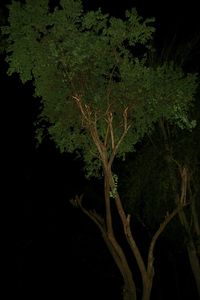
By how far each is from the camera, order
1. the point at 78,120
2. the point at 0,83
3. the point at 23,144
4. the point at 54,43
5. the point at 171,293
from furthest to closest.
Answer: the point at 171,293 < the point at 23,144 < the point at 0,83 < the point at 78,120 < the point at 54,43

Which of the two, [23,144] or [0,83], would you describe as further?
[23,144]

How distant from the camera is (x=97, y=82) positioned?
9898 millimetres

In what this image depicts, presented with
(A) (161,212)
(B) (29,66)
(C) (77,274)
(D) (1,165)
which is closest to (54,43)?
(B) (29,66)

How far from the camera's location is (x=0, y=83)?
1584 cm

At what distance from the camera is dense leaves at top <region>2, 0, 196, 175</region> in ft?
29.6

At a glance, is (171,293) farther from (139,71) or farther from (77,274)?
(139,71)

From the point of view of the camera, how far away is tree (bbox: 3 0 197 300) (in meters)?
9.03

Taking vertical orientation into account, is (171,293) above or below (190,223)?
below

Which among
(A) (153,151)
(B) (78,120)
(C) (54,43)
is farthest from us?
(A) (153,151)

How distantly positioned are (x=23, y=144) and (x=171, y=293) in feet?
23.2

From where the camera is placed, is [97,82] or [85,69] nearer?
[85,69]

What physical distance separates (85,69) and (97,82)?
585mm

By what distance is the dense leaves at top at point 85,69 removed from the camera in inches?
355

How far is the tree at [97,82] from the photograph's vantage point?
9.03 metres
